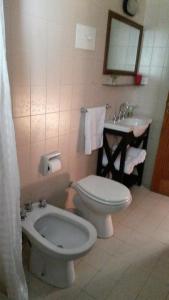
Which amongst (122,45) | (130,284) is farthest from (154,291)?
(122,45)

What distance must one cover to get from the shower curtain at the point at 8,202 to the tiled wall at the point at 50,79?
34 cm

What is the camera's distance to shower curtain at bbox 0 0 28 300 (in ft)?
3.84

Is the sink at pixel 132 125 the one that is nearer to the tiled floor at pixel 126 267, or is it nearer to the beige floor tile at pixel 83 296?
the tiled floor at pixel 126 267

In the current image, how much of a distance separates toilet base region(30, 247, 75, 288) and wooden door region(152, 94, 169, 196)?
1662 millimetres

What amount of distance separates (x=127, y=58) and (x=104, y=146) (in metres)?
0.96

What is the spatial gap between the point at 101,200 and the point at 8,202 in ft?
2.58

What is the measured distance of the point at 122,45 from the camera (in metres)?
2.43

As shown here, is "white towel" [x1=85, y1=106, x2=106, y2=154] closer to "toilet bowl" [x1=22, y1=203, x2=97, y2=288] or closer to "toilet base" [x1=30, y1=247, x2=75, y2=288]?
"toilet bowl" [x1=22, y1=203, x2=97, y2=288]

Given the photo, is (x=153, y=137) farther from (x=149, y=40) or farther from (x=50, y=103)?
(x=50, y=103)

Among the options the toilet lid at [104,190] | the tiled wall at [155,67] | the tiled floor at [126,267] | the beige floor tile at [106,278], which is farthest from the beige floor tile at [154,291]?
the tiled wall at [155,67]

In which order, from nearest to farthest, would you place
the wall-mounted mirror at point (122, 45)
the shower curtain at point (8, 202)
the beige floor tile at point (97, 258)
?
the shower curtain at point (8, 202) < the beige floor tile at point (97, 258) < the wall-mounted mirror at point (122, 45)

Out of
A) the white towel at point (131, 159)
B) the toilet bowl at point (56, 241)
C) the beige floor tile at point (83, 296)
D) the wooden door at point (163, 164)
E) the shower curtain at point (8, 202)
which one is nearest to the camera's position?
the shower curtain at point (8, 202)

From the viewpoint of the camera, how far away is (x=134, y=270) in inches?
69.3

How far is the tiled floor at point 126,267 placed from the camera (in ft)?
5.08
